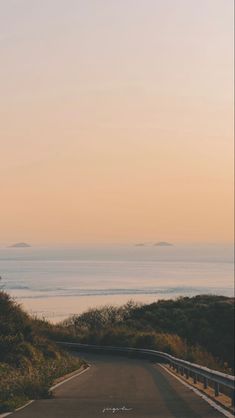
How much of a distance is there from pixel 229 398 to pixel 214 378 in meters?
0.66

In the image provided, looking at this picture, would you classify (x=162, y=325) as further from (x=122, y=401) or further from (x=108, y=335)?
(x=122, y=401)

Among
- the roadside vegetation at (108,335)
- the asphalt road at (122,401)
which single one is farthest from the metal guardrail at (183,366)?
the roadside vegetation at (108,335)

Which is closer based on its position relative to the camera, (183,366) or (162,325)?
(183,366)

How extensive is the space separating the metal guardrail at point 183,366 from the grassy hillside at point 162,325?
1.24 meters

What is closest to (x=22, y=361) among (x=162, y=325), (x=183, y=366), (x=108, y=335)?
(x=183, y=366)

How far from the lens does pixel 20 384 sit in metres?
19.9

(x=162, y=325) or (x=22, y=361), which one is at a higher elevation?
(x=162, y=325)

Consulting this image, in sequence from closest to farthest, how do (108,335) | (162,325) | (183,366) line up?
(183,366)
(108,335)
(162,325)

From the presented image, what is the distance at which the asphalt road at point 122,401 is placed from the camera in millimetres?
15328

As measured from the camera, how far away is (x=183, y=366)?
90.4 ft

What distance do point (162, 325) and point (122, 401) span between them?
2231 inches

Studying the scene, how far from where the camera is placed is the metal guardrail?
16.1 m

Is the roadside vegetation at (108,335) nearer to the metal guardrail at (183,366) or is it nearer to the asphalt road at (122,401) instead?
the asphalt road at (122,401)

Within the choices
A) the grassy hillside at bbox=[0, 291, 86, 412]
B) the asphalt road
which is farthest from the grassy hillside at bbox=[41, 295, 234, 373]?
the asphalt road
